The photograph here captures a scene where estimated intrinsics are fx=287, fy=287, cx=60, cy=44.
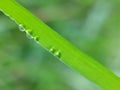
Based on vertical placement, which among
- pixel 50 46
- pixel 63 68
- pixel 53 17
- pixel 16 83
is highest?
pixel 53 17

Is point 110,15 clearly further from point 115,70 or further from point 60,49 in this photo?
point 60,49

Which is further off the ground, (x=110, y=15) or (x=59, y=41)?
(x=110, y=15)

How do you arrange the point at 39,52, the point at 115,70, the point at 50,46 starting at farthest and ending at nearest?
1. the point at 39,52
2. the point at 115,70
3. the point at 50,46

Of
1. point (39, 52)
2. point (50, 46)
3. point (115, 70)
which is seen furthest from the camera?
point (39, 52)

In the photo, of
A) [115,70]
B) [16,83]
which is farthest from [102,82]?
[16,83]

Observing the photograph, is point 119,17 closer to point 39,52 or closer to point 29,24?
point 39,52

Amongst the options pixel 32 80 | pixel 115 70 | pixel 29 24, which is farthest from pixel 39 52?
pixel 29 24

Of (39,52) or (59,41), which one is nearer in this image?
(59,41)
